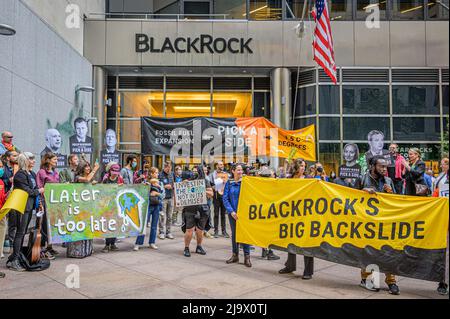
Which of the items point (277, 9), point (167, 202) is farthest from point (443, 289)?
point (277, 9)

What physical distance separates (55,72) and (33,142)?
9.86 ft

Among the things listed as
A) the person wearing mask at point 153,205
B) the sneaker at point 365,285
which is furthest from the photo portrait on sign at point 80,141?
the sneaker at point 365,285

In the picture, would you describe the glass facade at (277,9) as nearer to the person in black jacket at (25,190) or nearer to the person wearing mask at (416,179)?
the person wearing mask at (416,179)

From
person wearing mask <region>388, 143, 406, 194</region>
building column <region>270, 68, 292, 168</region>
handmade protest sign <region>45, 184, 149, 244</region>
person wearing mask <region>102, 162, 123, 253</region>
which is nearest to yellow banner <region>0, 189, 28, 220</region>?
handmade protest sign <region>45, 184, 149, 244</region>

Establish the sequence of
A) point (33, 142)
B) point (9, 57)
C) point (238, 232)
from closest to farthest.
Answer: point (238, 232) → point (9, 57) → point (33, 142)

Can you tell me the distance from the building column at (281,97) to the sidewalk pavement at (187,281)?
35.2 feet

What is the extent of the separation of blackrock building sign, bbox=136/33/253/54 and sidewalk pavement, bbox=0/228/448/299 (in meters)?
12.1

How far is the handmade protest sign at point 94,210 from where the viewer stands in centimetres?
731

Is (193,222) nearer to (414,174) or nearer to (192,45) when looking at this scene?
(414,174)

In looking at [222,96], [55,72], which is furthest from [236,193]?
[222,96]

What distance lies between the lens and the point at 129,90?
61.5 feet

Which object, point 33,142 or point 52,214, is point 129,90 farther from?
point 52,214

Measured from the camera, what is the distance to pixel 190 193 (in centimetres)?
790
